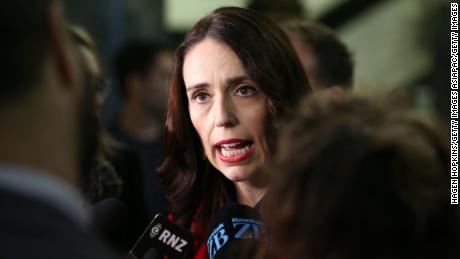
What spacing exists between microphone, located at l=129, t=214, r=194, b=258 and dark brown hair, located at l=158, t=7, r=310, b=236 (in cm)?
24

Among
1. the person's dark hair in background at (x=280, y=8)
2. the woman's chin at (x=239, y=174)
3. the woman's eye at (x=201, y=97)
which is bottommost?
the woman's chin at (x=239, y=174)

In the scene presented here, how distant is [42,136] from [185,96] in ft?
4.70

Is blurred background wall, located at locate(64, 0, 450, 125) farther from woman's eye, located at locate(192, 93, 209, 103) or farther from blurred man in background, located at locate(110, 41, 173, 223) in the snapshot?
woman's eye, located at locate(192, 93, 209, 103)

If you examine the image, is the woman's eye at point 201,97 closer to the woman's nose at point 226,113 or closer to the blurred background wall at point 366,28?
the woman's nose at point 226,113

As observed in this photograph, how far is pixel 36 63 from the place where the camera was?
1208 mm

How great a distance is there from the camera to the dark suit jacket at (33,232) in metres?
1.05

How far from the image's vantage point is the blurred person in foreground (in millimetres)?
1070

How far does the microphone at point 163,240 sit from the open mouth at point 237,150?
24 cm

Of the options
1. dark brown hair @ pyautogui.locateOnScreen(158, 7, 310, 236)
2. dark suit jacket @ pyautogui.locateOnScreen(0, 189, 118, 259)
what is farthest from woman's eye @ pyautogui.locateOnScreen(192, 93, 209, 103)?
dark suit jacket @ pyautogui.locateOnScreen(0, 189, 118, 259)

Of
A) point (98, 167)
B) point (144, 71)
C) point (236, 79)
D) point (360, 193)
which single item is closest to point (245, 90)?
point (236, 79)

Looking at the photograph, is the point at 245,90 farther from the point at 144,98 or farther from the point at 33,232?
the point at 144,98

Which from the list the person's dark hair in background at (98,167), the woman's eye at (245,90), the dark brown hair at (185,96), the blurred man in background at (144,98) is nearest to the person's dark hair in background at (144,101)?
the blurred man in background at (144,98)

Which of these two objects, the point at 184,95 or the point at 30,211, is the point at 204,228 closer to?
the point at 184,95

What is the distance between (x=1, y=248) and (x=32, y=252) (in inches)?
1.5
